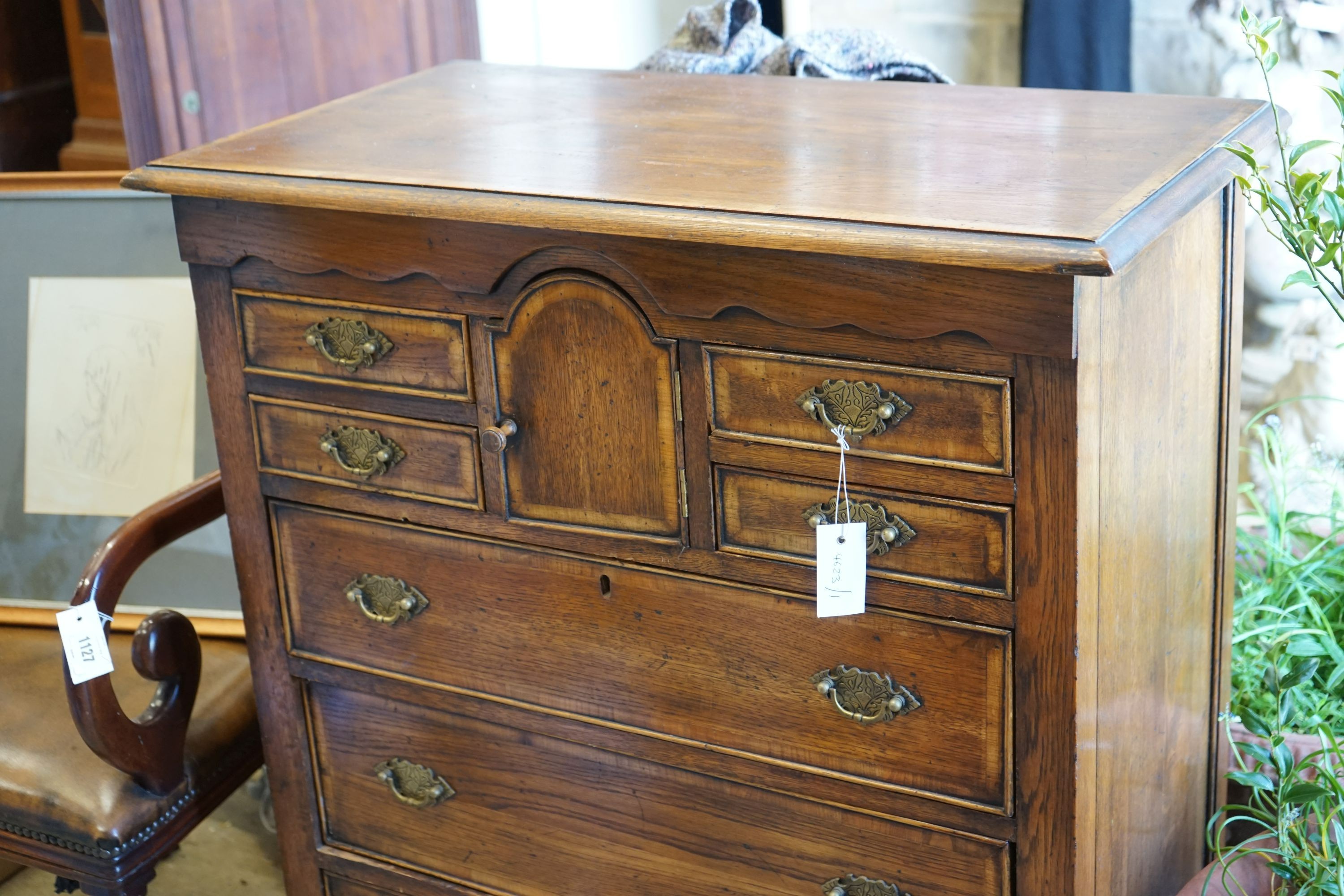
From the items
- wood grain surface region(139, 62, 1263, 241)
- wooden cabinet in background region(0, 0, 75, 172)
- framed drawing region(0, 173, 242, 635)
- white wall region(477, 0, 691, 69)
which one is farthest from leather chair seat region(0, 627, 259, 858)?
white wall region(477, 0, 691, 69)

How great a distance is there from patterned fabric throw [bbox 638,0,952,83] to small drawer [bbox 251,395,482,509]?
0.71 metres

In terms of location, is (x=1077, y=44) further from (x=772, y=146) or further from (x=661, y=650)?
(x=661, y=650)

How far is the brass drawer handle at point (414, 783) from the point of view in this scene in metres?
1.59

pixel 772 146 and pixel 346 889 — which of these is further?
pixel 346 889

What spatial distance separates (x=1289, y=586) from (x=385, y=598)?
1171 millimetres

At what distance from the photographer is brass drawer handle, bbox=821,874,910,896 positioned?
134 cm

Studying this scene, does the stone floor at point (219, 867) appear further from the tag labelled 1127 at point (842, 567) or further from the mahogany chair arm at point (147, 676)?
the tag labelled 1127 at point (842, 567)

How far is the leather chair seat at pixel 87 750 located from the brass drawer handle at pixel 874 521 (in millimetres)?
901

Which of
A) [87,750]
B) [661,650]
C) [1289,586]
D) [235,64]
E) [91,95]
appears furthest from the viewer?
[91,95]

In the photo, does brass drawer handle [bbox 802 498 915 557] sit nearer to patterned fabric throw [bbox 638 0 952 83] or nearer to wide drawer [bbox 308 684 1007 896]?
wide drawer [bbox 308 684 1007 896]

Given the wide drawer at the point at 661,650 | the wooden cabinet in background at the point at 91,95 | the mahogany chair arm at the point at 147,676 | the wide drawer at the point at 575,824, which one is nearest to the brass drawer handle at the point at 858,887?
the wide drawer at the point at 575,824

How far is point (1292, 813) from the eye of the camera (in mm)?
1386

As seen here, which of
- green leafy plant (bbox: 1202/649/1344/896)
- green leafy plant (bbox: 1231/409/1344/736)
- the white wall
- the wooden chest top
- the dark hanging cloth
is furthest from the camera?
the white wall

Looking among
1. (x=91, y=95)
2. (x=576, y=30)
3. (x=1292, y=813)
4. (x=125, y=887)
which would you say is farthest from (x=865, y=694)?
(x=91, y=95)
